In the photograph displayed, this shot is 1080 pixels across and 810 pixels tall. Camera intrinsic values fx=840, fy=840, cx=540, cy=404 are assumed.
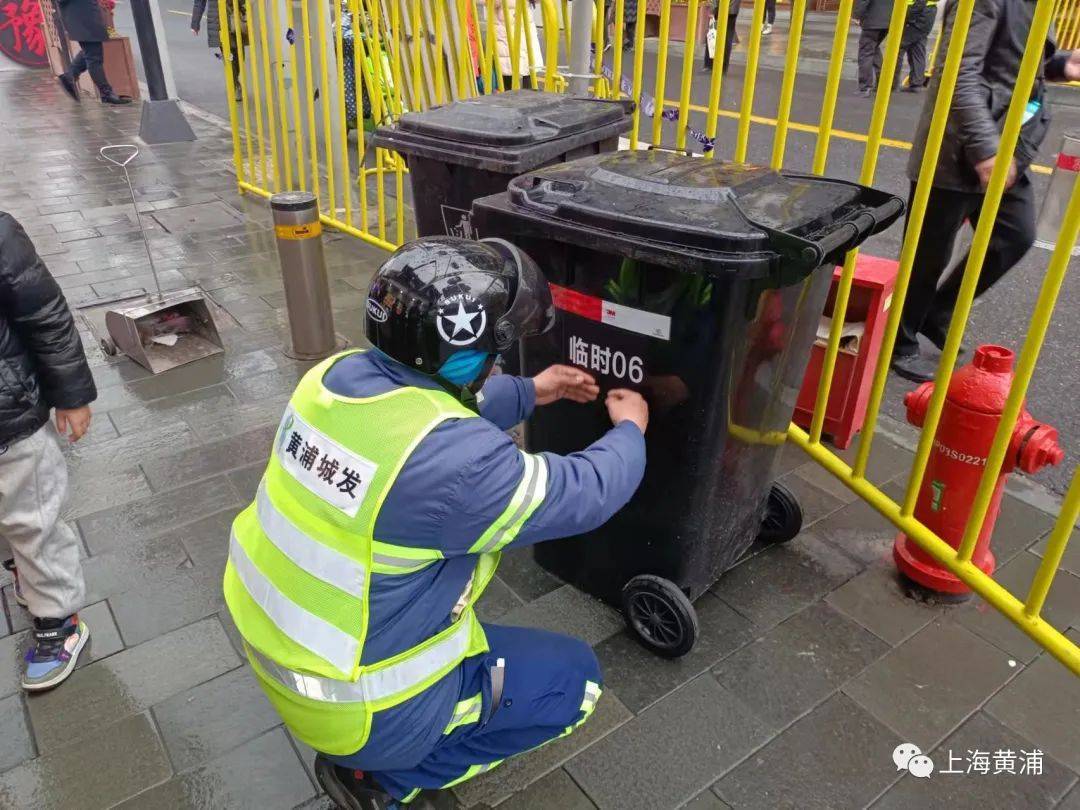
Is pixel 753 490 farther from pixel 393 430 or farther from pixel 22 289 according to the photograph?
pixel 22 289

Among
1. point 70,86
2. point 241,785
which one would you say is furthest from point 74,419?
point 70,86

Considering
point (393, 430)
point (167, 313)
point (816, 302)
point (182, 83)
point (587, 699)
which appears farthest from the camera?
point (182, 83)

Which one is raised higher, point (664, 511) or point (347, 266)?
point (664, 511)

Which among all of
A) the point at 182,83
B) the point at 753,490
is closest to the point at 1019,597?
the point at 753,490

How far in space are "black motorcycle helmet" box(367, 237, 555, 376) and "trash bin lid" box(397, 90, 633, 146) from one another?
5.88 ft

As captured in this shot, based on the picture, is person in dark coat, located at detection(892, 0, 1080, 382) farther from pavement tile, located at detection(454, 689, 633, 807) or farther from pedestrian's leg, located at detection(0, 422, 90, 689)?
pedestrian's leg, located at detection(0, 422, 90, 689)

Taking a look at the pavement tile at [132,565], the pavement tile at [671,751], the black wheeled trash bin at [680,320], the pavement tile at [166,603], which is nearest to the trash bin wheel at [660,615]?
the black wheeled trash bin at [680,320]

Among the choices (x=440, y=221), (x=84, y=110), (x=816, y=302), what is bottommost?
(x=84, y=110)

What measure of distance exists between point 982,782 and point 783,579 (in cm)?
84

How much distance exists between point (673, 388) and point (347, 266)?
4.05 metres

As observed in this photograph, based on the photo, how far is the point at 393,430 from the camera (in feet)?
5.15

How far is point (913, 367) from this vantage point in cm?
412

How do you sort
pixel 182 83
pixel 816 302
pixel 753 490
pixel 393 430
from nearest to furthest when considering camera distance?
pixel 393 430 < pixel 816 302 < pixel 753 490 < pixel 182 83

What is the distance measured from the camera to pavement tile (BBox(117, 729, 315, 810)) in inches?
82.7
